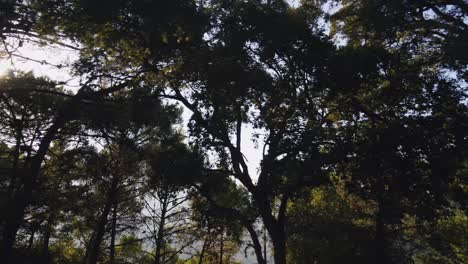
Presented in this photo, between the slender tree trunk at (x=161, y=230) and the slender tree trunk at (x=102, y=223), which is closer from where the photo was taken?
the slender tree trunk at (x=102, y=223)

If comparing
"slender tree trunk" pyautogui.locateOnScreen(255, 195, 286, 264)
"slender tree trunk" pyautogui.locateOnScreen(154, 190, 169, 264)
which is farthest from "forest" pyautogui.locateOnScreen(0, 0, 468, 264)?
"slender tree trunk" pyautogui.locateOnScreen(154, 190, 169, 264)

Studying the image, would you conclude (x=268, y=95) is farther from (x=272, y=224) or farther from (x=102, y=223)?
(x=102, y=223)

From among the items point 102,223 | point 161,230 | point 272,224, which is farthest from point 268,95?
point 161,230

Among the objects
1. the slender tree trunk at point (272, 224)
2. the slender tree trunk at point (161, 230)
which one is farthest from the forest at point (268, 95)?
the slender tree trunk at point (161, 230)

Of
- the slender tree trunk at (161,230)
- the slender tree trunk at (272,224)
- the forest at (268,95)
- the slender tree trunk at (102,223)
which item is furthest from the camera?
the slender tree trunk at (161,230)

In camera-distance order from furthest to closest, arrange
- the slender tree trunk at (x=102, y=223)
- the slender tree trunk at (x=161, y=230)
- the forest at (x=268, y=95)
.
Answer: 1. the slender tree trunk at (x=161, y=230)
2. the slender tree trunk at (x=102, y=223)
3. the forest at (x=268, y=95)

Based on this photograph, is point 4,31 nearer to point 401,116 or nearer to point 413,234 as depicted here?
point 401,116

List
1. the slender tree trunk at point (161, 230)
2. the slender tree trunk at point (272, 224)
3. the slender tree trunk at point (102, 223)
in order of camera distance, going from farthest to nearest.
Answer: the slender tree trunk at point (161, 230) < the slender tree trunk at point (102, 223) < the slender tree trunk at point (272, 224)

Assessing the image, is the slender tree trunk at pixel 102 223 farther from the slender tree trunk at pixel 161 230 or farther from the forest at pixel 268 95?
the slender tree trunk at pixel 161 230

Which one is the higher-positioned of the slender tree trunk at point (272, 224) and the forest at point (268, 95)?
the forest at point (268, 95)

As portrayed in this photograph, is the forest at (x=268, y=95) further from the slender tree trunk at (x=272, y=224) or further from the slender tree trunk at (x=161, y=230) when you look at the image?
the slender tree trunk at (x=161, y=230)

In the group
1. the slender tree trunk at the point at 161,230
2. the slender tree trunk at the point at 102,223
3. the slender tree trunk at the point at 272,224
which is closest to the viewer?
the slender tree trunk at the point at 272,224

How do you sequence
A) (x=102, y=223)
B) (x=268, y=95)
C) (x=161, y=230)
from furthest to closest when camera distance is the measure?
(x=161, y=230), (x=102, y=223), (x=268, y=95)

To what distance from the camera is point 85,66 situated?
9805mm
